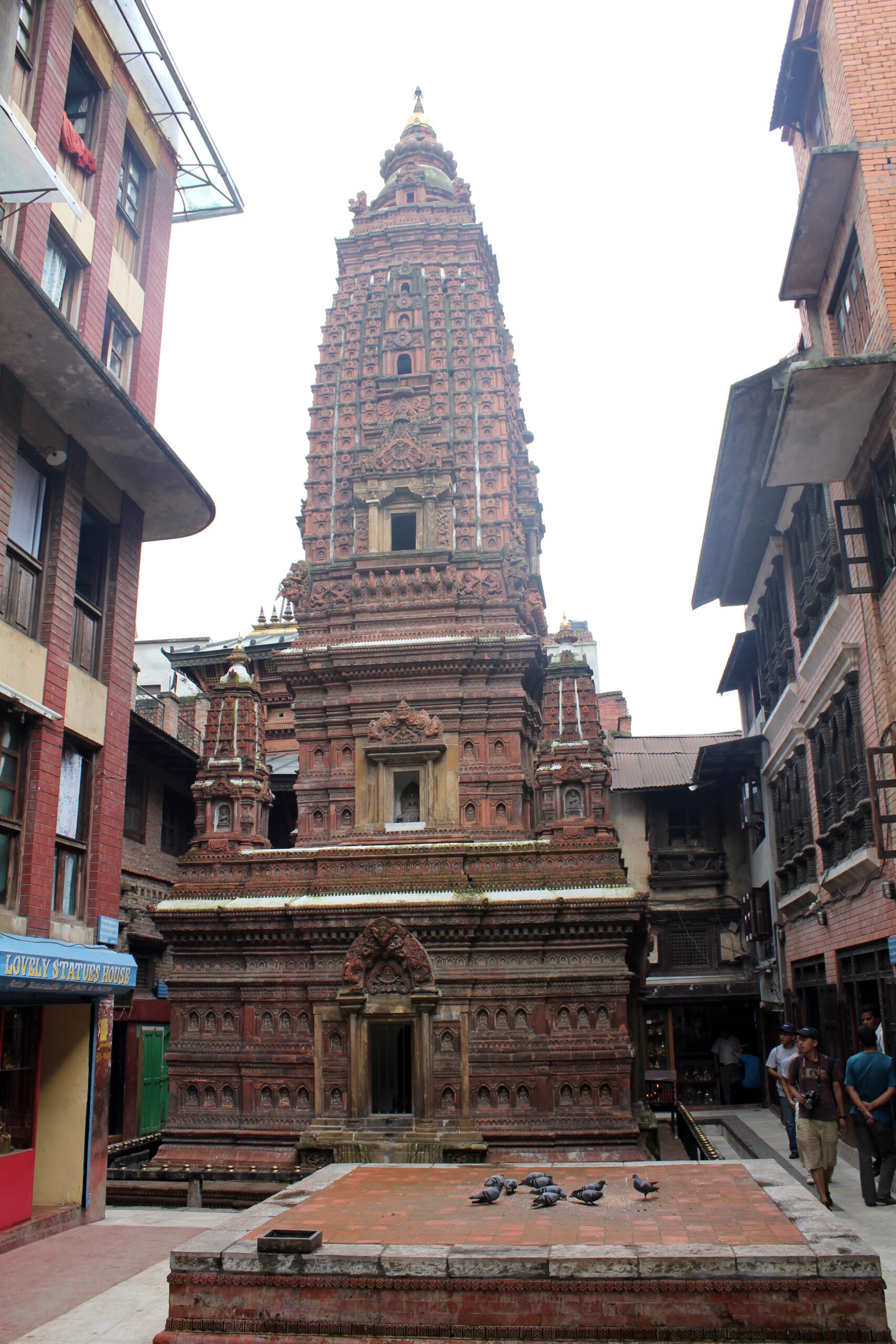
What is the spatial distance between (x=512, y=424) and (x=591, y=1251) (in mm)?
23851

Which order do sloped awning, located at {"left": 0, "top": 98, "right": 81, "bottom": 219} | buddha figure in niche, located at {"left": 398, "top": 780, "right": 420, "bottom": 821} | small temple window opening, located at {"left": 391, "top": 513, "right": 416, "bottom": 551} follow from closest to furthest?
sloped awning, located at {"left": 0, "top": 98, "right": 81, "bottom": 219}, buddha figure in niche, located at {"left": 398, "top": 780, "right": 420, "bottom": 821}, small temple window opening, located at {"left": 391, "top": 513, "right": 416, "bottom": 551}

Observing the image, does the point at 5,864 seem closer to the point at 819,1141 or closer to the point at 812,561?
the point at 819,1141

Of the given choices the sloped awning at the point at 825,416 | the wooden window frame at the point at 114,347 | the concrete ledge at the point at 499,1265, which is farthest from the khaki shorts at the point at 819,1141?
the wooden window frame at the point at 114,347

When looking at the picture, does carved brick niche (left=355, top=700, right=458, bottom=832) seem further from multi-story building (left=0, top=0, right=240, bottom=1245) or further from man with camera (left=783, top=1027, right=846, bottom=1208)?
man with camera (left=783, top=1027, right=846, bottom=1208)

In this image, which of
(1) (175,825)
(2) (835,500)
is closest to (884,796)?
(2) (835,500)

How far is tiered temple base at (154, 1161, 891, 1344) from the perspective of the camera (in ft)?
26.2

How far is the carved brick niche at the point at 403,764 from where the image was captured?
77.5 feet

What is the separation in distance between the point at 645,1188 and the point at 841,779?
8630mm

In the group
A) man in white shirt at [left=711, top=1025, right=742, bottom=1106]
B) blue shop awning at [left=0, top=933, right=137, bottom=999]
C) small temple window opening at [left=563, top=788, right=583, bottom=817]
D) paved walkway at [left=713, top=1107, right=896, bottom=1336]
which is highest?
small temple window opening at [left=563, top=788, right=583, bottom=817]

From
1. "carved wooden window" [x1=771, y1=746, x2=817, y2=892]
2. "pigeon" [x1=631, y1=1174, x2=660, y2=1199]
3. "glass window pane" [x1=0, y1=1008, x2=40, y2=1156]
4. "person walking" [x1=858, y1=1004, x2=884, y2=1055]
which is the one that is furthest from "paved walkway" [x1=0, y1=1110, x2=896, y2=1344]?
"carved wooden window" [x1=771, y1=746, x2=817, y2=892]

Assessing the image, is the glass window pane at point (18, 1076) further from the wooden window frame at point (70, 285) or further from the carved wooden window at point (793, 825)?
the carved wooden window at point (793, 825)

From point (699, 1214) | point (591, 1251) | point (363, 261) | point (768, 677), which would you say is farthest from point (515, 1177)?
point (363, 261)

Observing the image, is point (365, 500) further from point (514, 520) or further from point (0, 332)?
point (0, 332)

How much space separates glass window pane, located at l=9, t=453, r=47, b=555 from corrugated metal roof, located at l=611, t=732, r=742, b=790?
20936 millimetres
